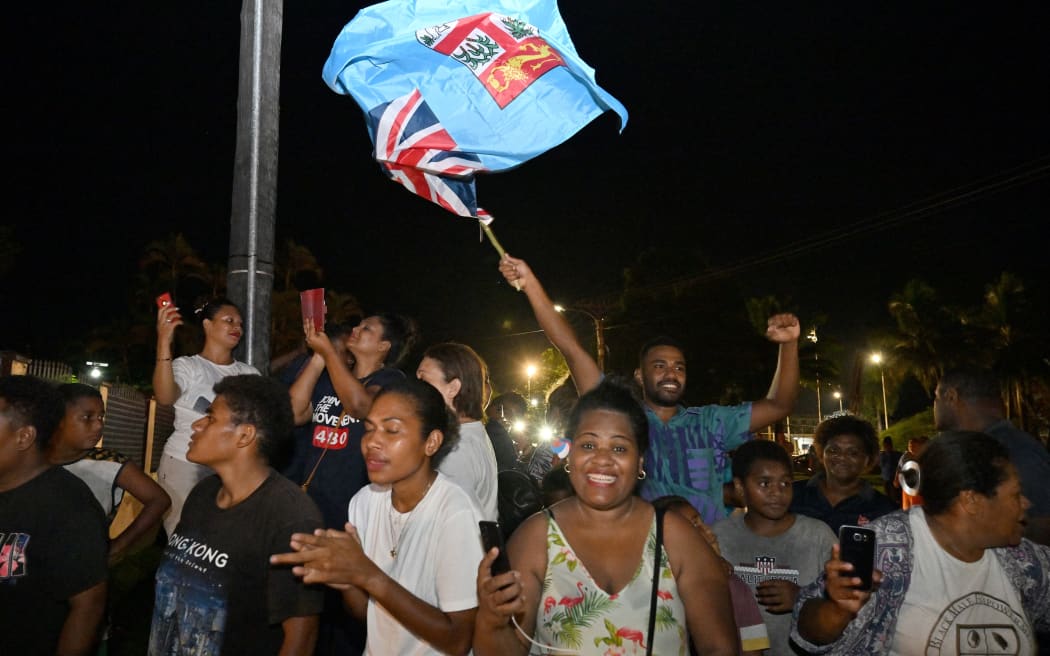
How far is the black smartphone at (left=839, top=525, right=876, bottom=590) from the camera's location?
2.71 meters

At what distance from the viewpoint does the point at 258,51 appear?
16.3 ft

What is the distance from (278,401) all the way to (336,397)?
56.4 inches

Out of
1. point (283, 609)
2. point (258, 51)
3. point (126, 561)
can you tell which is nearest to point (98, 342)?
point (126, 561)

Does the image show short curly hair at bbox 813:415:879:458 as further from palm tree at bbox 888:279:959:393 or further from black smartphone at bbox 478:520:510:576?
palm tree at bbox 888:279:959:393

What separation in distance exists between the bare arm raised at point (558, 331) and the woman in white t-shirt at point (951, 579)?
71.5 inches

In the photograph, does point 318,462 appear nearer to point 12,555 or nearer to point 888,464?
point 12,555

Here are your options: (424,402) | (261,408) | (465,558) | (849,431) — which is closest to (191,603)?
(261,408)

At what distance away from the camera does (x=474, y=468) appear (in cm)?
402

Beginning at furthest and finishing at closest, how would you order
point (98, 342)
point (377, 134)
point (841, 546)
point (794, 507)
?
point (98, 342) < point (794, 507) < point (377, 134) < point (841, 546)

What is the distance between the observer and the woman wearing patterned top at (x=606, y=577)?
281 centimetres

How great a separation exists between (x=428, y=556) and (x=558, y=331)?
1.87 metres

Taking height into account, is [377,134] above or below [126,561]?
above

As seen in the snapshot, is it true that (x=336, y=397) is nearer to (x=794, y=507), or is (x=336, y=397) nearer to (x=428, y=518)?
(x=428, y=518)

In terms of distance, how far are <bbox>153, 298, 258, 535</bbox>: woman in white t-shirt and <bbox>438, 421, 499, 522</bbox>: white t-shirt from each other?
5.42ft
